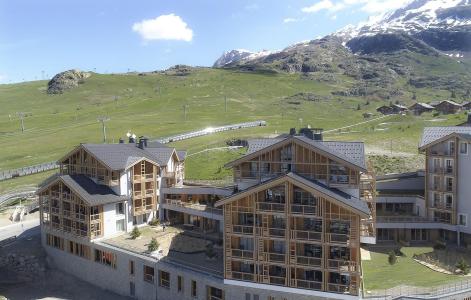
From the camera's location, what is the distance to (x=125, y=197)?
2355 inches

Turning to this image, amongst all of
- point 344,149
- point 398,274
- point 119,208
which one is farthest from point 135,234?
point 398,274

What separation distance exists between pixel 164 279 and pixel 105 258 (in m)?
10.1

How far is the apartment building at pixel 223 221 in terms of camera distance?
4059 centimetres

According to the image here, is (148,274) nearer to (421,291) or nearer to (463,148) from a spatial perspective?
(421,291)

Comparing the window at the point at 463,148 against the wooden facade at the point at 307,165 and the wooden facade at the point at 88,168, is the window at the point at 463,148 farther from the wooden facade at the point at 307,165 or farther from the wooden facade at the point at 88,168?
the wooden facade at the point at 88,168

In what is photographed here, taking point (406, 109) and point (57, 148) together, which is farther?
point (406, 109)

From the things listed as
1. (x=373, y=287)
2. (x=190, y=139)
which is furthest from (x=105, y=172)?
(x=190, y=139)

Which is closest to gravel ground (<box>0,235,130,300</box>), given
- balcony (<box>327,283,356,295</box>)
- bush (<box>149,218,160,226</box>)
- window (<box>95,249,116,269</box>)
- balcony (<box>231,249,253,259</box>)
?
window (<box>95,249,116,269</box>)

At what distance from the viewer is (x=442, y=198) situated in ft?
189

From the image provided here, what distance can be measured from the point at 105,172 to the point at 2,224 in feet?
85.8

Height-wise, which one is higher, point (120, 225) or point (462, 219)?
point (462, 219)

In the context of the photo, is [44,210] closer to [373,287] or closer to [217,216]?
[217,216]

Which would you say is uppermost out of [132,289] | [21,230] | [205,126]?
[205,126]

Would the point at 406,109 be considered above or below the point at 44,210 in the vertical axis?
above
